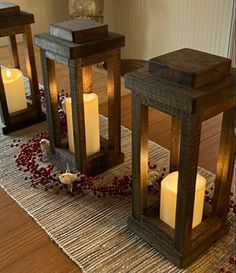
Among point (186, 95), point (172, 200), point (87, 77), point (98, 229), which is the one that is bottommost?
point (98, 229)

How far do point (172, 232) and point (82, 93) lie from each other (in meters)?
0.39

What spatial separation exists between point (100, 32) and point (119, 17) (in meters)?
1.92

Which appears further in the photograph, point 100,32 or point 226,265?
point 100,32

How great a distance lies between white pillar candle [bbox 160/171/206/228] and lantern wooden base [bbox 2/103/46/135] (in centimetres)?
66

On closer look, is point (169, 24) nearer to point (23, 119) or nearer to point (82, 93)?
point (23, 119)

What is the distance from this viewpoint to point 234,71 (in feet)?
2.34

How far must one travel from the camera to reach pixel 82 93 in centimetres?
95

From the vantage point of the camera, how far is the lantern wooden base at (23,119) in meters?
1.28

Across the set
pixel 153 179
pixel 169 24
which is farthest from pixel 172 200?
pixel 169 24

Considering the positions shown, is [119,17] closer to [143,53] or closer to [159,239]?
[143,53]

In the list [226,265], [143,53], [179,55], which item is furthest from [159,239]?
[143,53]

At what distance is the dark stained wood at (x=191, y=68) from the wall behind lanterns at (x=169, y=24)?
1535 mm

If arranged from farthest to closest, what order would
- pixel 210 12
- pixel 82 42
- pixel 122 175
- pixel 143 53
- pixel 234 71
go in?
pixel 143 53 < pixel 210 12 < pixel 122 175 < pixel 82 42 < pixel 234 71

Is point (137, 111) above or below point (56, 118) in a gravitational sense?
above
